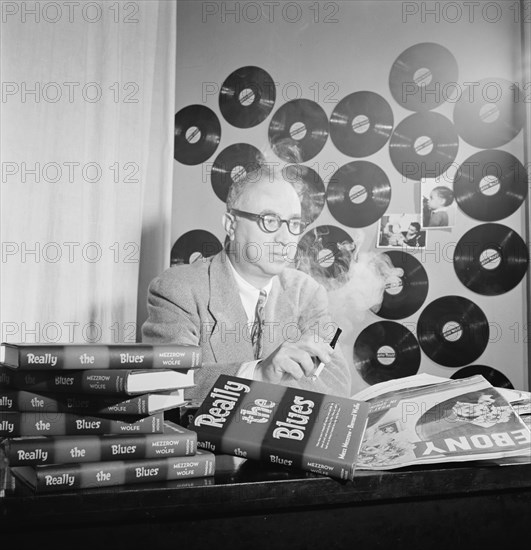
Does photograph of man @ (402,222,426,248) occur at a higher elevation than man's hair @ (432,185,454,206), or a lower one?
lower

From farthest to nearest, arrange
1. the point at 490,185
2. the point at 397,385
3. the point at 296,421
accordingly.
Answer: the point at 490,185, the point at 397,385, the point at 296,421

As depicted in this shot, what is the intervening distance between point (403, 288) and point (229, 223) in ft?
1.99

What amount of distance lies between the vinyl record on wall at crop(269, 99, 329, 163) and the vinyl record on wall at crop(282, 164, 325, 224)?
3cm

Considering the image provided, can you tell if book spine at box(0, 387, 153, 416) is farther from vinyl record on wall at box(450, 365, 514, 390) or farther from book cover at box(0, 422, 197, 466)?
vinyl record on wall at box(450, 365, 514, 390)

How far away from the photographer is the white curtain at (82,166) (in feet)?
5.42

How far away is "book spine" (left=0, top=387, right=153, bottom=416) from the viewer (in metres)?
0.66

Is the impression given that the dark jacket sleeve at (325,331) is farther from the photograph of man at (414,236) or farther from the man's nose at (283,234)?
the photograph of man at (414,236)

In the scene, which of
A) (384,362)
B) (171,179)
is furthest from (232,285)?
(384,362)

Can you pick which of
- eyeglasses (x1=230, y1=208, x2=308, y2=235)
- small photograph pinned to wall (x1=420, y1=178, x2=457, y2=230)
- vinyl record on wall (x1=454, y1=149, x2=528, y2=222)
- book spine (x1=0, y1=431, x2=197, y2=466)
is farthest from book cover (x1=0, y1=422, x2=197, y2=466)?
vinyl record on wall (x1=454, y1=149, x2=528, y2=222)

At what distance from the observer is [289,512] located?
2.05 feet

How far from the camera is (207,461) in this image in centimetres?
65

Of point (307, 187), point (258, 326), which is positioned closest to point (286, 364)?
point (258, 326)

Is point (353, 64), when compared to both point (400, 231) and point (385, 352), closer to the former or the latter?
point (400, 231)

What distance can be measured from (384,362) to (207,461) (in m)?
1.42
